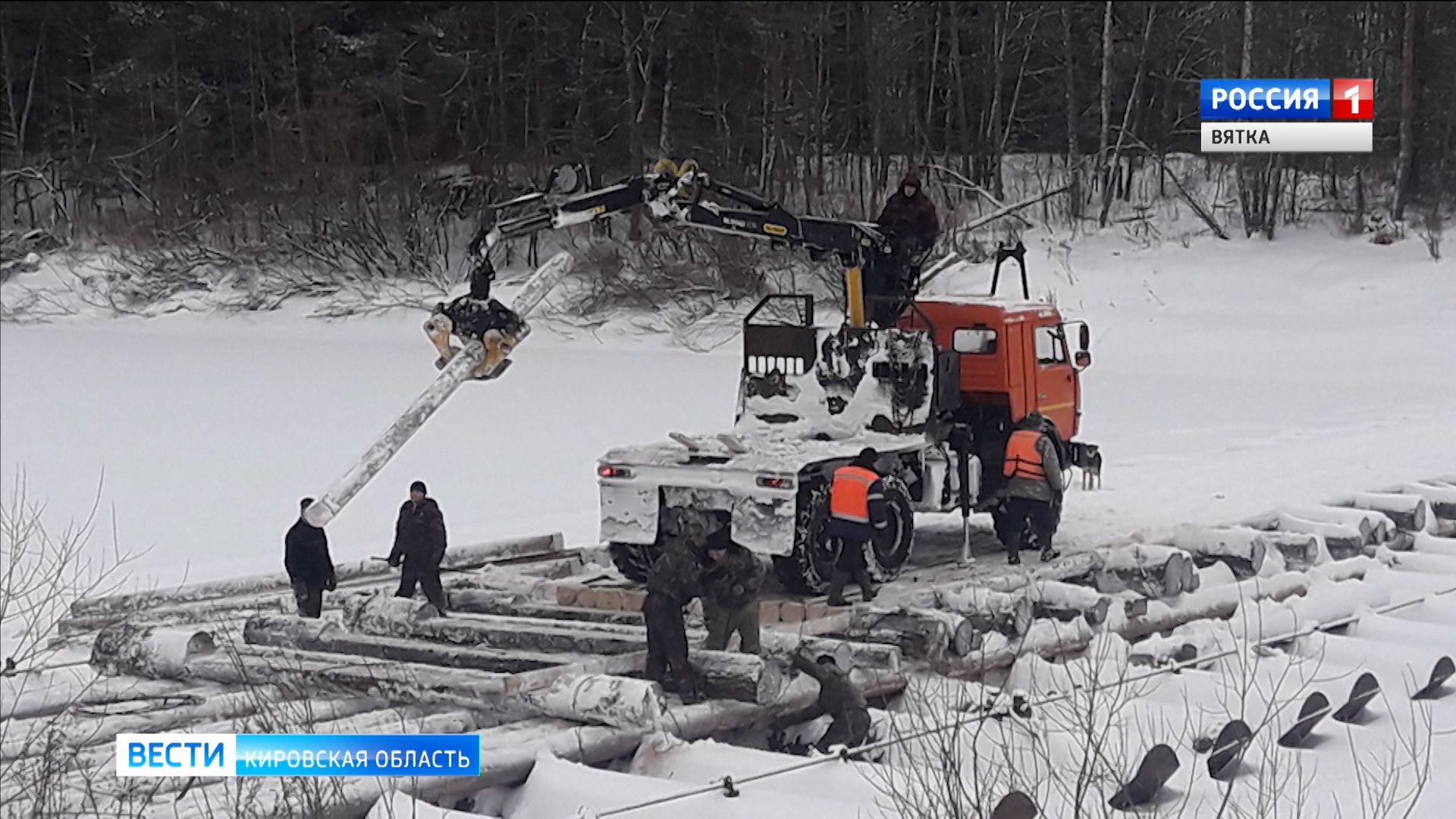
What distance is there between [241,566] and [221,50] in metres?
28.0

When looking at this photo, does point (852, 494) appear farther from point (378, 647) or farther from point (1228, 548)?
point (1228, 548)

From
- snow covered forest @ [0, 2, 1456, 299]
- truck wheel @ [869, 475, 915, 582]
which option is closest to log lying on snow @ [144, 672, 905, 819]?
truck wheel @ [869, 475, 915, 582]

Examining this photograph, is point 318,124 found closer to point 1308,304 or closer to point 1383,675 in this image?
point 1308,304

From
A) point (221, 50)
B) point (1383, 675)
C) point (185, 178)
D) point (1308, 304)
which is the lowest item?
point (1383, 675)

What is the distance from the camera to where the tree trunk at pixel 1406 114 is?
10.5 m

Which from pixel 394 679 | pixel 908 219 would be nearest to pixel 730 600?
pixel 394 679

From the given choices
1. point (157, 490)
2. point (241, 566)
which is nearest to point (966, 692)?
point (241, 566)

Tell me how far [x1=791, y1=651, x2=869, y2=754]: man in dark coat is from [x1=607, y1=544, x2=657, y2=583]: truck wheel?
90.3 inches

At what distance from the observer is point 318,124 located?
3531 cm

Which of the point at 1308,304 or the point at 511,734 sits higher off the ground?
the point at 1308,304

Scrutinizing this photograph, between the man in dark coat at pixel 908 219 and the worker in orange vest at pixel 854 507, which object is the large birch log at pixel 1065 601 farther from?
the man in dark coat at pixel 908 219

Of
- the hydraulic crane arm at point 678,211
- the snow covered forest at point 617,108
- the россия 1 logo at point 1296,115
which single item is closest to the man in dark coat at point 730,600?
the hydraulic crane arm at point 678,211

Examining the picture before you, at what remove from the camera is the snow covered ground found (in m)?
13.9

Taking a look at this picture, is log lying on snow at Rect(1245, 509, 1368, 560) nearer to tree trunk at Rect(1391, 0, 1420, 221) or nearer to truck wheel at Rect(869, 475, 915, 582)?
tree trunk at Rect(1391, 0, 1420, 221)
